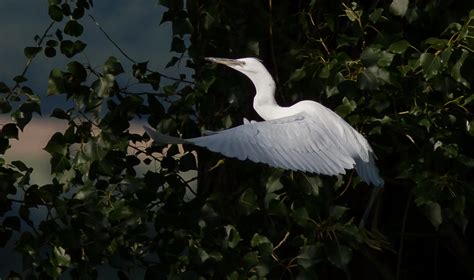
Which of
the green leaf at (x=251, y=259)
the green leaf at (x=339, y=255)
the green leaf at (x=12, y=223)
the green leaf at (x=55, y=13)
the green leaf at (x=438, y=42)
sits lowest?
the green leaf at (x=339, y=255)

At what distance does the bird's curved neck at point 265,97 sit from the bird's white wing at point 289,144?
146 millimetres

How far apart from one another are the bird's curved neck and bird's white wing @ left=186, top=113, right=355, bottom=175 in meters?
0.15

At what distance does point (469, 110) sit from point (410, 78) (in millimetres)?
399

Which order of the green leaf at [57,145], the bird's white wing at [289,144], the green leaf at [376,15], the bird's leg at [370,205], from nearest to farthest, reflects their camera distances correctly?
the bird's white wing at [289,144] < the green leaf at [376,15] < the green leaf at [57,145] < the bird's leg at [370,205]

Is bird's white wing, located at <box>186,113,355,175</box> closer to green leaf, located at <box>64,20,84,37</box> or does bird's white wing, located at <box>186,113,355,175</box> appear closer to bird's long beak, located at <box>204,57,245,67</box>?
bird's long beak, located at <box>204,57,245,67</box>

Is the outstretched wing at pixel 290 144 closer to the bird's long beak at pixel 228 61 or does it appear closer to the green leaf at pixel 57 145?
the bird's long beak at pixel 228 61

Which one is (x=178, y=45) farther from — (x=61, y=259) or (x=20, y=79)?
(x=61, y=259)

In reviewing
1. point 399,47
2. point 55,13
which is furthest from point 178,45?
point 399,47

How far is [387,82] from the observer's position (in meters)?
3.30

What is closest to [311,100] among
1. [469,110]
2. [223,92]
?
[223,92]

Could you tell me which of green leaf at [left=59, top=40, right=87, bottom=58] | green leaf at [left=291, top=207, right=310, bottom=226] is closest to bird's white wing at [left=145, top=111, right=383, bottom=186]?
green leaf at [left=291, top=207, right=310, bottom=226]

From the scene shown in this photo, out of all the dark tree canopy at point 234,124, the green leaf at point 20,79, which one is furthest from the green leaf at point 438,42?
the green leaf at point 20,79

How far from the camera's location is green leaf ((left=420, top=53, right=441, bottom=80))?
320cm

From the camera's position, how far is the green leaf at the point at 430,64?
3197 millimetres
